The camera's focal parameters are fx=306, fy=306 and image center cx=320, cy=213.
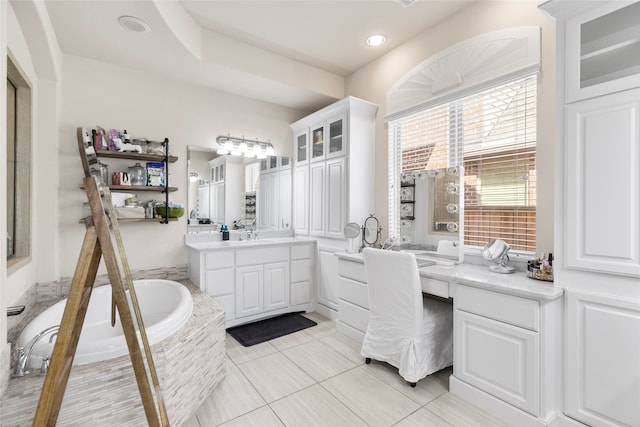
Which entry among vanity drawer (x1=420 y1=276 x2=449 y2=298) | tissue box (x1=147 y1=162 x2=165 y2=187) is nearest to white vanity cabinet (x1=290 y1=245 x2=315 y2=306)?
tissue box (x1=147 y1=162 x2=165 y2=187)

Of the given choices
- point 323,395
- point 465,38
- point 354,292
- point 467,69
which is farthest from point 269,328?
point 465,38

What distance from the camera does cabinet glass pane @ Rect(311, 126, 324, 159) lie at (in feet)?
12.1

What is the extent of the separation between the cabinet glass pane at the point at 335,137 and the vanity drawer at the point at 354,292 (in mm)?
1442

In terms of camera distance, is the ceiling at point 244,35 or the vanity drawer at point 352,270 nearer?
the ceiling at point 244,35

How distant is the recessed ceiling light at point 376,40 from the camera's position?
3004mm

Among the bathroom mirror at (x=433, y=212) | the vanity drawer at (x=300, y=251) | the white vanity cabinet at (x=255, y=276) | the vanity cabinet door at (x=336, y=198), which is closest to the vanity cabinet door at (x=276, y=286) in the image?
the white vanity cabinet at (x=255, y=276)

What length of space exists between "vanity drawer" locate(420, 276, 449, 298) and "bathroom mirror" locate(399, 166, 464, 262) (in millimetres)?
461

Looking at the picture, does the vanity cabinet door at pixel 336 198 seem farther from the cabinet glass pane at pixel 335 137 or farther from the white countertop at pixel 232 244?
the white countertop at pixel 232 244

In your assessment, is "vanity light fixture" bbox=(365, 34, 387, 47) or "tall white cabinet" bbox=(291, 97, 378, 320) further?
"tall white cabinet" bbox=(291, 97, 378, 320)

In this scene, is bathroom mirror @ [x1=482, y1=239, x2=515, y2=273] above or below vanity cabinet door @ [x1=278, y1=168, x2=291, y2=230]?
below

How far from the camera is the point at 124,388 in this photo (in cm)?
150

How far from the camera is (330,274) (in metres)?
3.53

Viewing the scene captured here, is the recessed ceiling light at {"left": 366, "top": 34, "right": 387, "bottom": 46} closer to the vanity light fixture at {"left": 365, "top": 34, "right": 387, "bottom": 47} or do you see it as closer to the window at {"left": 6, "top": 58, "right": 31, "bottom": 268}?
the vanity light fixture at {"left": 365, "top": 34, "right": 387, "bottom": 47}

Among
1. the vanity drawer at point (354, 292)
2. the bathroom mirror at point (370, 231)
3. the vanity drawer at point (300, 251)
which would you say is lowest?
the vanity drawer at point (354, 292)
